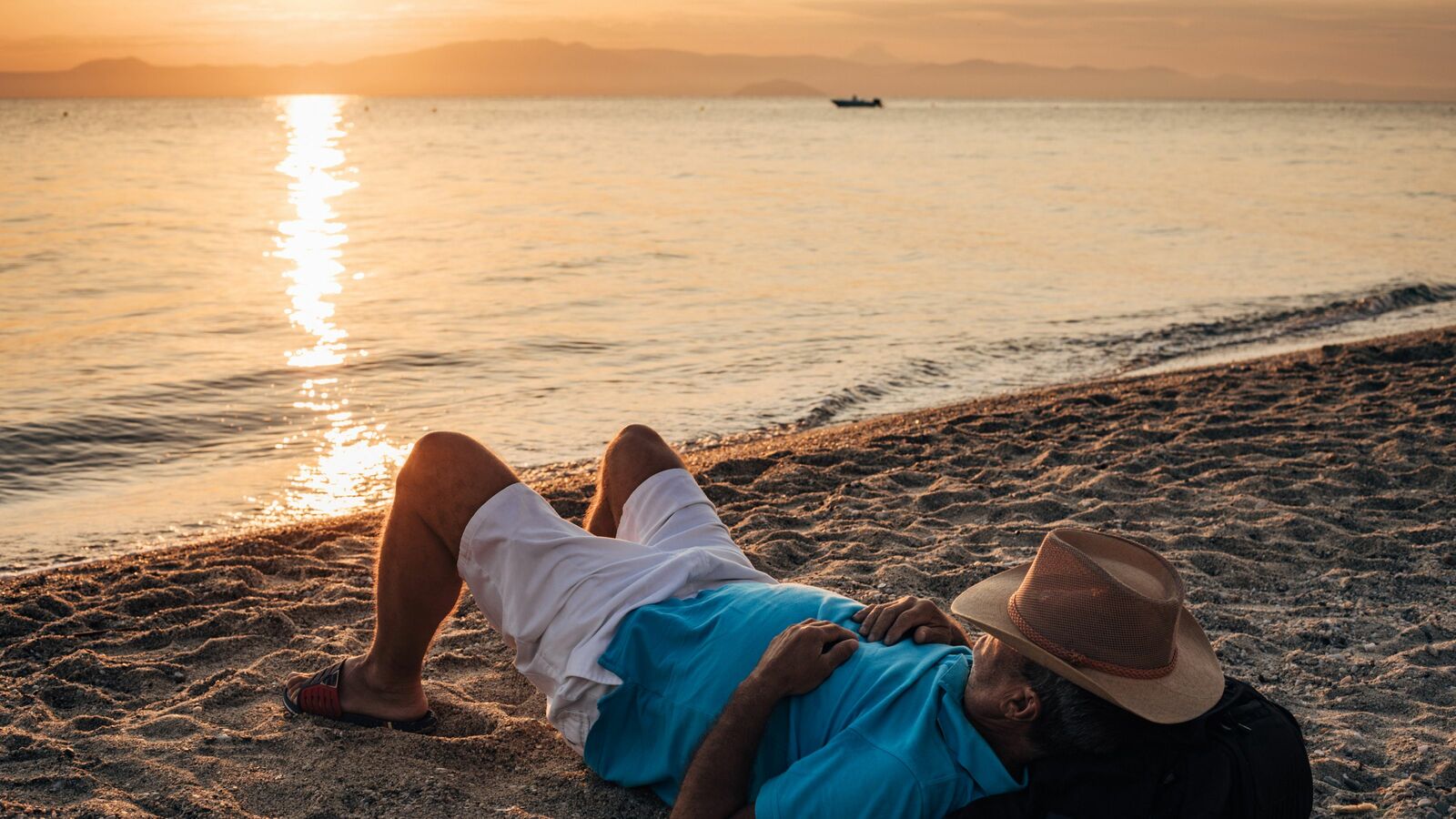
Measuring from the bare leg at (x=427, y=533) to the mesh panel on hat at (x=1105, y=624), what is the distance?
55.5 inches

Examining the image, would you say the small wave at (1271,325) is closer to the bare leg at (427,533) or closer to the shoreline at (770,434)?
the shoreline at (770,434)

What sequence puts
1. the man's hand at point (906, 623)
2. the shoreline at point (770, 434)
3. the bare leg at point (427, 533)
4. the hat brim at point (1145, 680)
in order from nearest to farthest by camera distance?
1. the hat brim at point (1145, 680)
2. the man's hand at point (906, 623)
3. the bare leg at point (427, 533)
4. the shoreline at point (770, 434)

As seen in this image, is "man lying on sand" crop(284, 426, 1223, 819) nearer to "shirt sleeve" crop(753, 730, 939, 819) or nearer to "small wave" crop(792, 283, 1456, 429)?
"shirt sleeve" crop(753, 730, 939, 819)

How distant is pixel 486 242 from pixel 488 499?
16364mm

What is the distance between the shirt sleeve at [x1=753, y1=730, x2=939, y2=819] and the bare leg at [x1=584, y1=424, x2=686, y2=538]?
1227mm

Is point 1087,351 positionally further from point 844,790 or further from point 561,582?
point 844,790

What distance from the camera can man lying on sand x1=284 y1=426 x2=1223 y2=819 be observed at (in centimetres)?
216

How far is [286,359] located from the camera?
10.3 m

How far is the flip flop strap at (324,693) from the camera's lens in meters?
3.28

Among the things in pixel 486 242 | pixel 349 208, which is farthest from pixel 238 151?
pixel 486 242

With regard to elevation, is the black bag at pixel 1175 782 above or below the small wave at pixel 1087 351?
above

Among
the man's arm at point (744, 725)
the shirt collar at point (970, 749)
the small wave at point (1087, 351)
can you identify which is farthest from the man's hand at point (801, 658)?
the small wave at point (1087, 351)

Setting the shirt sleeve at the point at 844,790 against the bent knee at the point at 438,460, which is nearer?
the shirt sleeve at the point at 844,790

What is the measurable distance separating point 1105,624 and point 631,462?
154 cm
